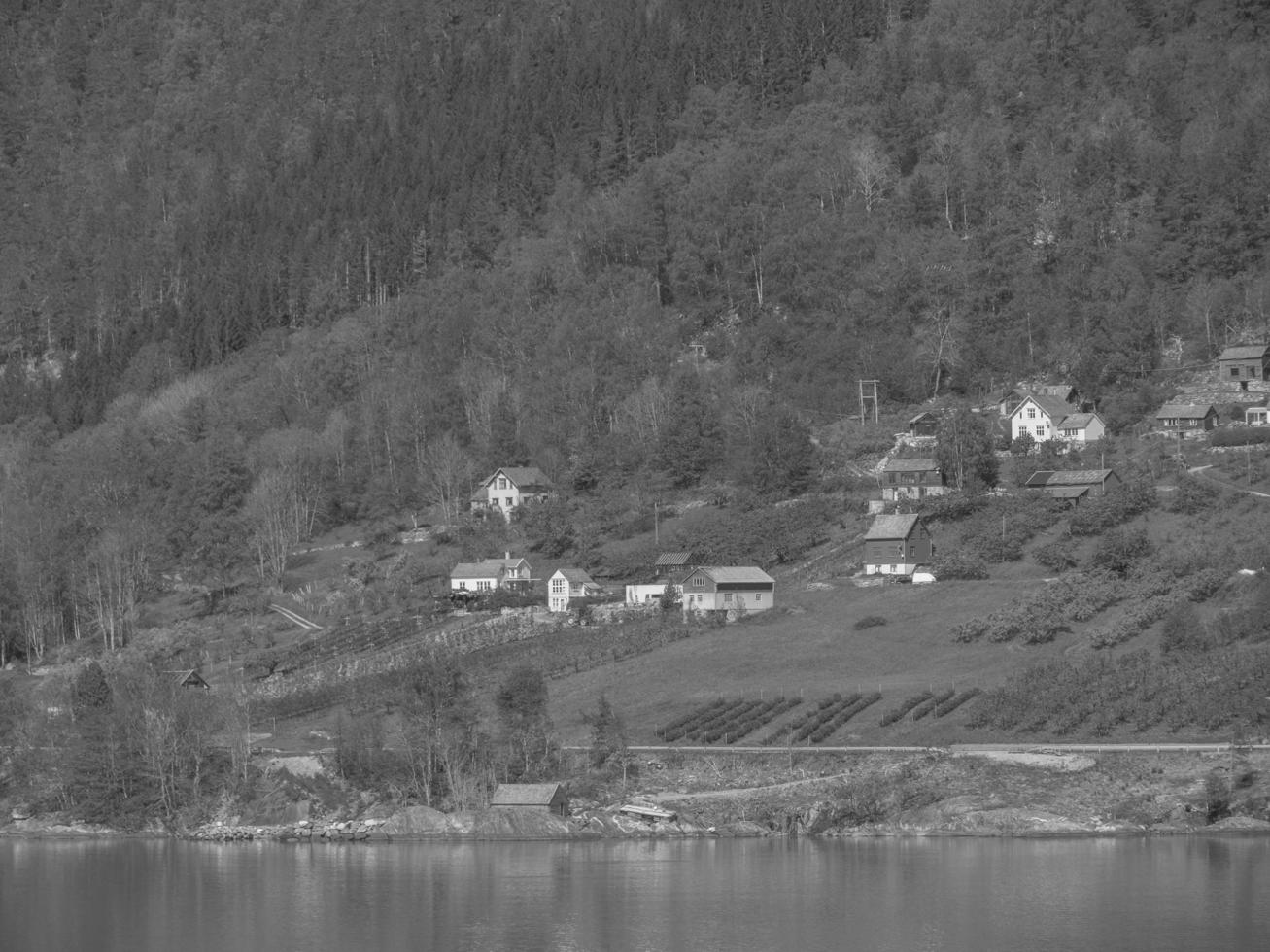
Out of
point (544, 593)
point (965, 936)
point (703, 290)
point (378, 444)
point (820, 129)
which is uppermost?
point (820, 129)

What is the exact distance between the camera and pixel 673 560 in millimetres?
110938

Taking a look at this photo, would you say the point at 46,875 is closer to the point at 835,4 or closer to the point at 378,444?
the point at 378,444

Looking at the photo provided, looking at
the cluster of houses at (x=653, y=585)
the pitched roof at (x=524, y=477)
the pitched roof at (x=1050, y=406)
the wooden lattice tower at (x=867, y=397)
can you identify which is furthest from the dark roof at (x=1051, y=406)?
the pitched roof at (x=524, y=477)

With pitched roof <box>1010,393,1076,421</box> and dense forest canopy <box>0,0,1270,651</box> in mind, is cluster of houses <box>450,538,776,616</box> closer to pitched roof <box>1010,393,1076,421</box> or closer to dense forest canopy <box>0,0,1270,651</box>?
dense forest canopy <box>0,0,1270,651</box>

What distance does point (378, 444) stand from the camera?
146000 millimetres

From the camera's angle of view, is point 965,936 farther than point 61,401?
No

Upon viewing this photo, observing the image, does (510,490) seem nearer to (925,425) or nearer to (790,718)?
(925,425)

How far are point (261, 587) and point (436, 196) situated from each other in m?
75.3

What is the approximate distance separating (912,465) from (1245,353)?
25038 millimetres

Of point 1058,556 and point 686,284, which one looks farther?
point 686,284

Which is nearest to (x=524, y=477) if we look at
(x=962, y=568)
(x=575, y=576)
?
(x=575, y=576)

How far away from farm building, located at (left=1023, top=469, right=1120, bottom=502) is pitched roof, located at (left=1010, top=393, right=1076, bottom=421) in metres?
10.2

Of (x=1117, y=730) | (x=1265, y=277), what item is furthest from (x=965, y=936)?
(x=1265, y=277)

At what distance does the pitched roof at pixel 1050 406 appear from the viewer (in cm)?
12156
